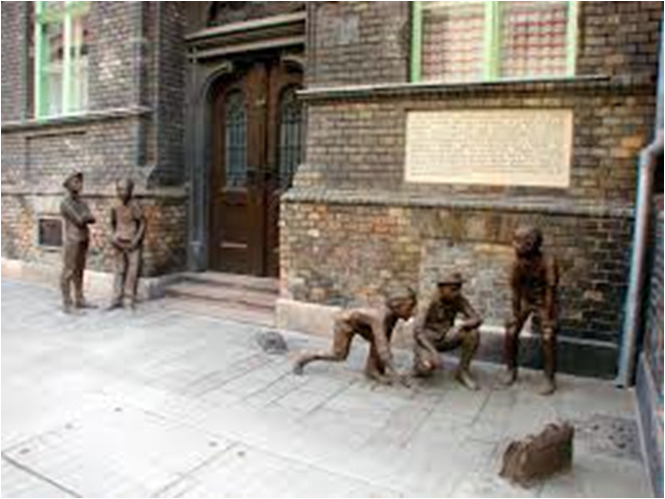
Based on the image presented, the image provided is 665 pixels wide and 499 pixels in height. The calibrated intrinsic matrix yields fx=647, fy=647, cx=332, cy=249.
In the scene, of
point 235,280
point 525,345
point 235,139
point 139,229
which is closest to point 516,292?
point 525,345

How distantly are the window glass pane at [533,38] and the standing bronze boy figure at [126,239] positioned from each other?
4.46 meters

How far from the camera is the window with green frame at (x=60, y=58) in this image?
→ 9227 mm

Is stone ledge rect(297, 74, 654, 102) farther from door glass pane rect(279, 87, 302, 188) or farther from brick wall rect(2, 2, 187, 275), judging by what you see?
brick wall rect(2, 2, 187, 275)

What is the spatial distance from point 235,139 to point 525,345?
4.74m

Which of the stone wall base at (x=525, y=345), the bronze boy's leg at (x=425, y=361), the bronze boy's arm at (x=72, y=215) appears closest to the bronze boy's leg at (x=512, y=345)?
the stone wall base at (x=525, y=345)

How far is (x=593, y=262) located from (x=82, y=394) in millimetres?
4209

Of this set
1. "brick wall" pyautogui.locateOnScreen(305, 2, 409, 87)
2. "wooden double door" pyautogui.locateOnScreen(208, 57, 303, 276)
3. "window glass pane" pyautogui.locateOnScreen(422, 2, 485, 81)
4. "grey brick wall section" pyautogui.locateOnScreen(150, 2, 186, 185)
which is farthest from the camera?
"grey brick wall section" pyautogui.locateOnScreen(150, 2, 186, 185)

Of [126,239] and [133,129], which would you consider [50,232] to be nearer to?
[133,129]

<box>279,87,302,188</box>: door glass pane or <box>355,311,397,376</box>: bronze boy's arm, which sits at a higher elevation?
<box>279,87,302,188</box>: door glass pane

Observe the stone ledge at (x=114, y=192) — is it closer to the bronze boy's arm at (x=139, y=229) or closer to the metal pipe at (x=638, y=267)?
the bronze boy's arm at (x=139, y=229)

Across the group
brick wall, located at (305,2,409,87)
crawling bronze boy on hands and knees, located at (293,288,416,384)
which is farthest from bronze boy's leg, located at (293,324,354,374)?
brick wall, located at (305,2,409,87)

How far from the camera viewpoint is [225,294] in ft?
25.5

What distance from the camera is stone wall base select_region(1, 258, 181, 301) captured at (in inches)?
324

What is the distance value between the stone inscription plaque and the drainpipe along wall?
0.68 meters
